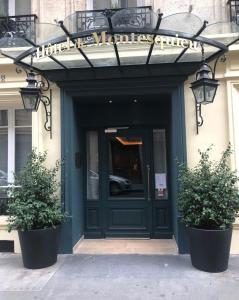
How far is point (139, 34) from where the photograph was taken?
5.23m

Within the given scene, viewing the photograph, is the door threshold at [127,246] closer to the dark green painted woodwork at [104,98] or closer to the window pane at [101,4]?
the dark green painted woodwork at [104,98]

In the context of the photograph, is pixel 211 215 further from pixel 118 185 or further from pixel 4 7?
pixel 4 7

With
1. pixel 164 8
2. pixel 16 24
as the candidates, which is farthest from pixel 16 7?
pixel 164 8

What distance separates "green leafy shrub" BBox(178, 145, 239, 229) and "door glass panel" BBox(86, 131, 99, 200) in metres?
2.45

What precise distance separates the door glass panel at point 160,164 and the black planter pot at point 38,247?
2.53 meters

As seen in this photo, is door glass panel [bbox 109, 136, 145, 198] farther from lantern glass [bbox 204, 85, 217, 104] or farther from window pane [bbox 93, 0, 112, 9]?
window pane [bbox 93, 0, 112, 9]

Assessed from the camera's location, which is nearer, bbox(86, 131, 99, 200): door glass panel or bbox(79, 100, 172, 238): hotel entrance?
bbox(79, 100, 172, 238): hotel entrance

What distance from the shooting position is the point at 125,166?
25.2 feet

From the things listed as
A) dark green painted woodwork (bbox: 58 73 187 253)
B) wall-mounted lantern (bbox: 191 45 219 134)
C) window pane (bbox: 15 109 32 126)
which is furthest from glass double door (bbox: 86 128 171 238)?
wall-mounted lantern (bbox: 191 45 219 134)

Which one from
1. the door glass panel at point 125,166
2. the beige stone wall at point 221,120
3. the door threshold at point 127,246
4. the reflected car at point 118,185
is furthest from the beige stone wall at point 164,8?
the door threshold at point 127,246

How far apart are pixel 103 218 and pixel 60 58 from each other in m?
3.36

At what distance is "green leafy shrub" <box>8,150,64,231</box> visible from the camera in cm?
564

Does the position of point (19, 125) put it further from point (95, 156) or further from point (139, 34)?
point (139, 34)

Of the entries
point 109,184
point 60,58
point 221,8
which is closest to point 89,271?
point 109,184
